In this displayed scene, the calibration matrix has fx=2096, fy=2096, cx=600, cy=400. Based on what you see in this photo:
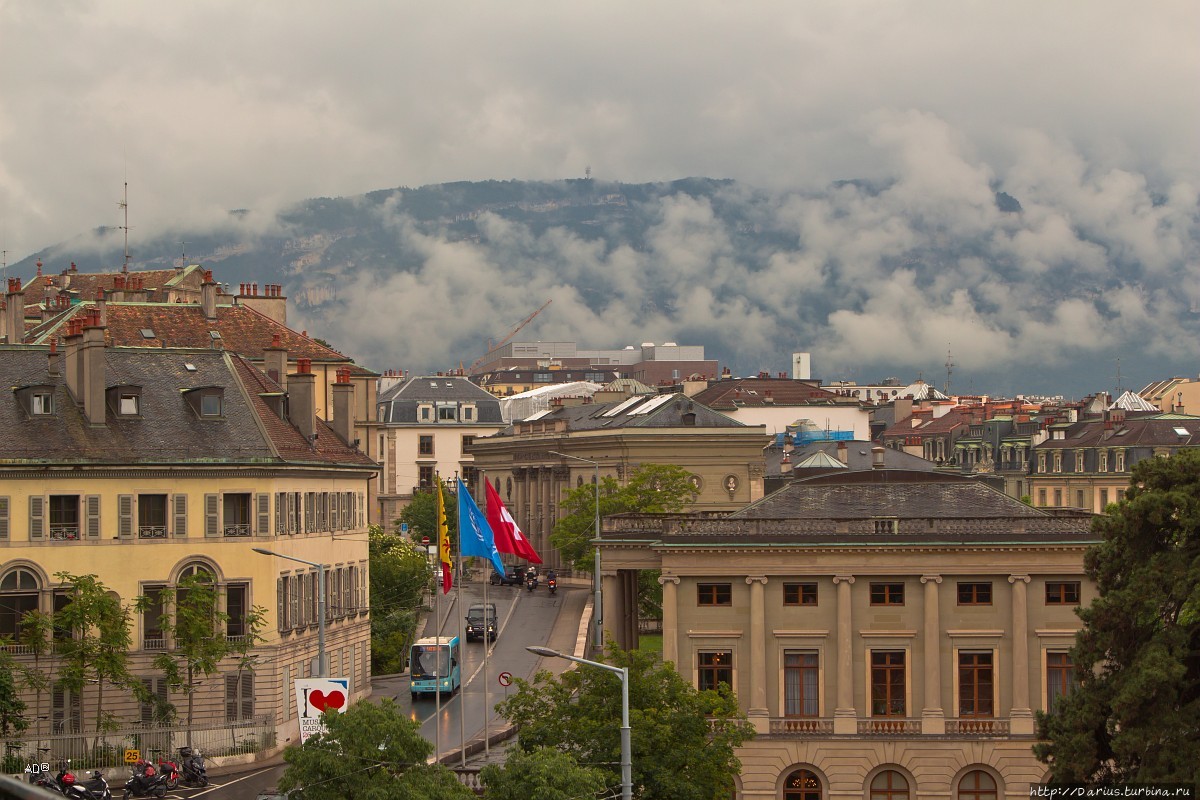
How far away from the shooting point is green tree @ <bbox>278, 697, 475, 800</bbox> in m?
57.7

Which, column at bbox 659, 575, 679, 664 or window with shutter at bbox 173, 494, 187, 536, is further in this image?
window with shutter at bbox 173, 494, 187, 536

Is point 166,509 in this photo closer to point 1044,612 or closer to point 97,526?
point 97,526

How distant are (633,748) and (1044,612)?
25.4 metres

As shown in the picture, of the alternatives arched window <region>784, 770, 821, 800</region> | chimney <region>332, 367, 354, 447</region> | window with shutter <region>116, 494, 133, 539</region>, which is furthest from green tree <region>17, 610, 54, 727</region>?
arched window <region>784, 770, 821, 800</region>

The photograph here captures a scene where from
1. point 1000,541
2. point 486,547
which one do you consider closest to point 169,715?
point 486,547

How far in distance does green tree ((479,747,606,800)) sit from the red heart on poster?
311 inches

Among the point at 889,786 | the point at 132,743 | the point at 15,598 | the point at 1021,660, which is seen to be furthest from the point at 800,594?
the point at 15,598

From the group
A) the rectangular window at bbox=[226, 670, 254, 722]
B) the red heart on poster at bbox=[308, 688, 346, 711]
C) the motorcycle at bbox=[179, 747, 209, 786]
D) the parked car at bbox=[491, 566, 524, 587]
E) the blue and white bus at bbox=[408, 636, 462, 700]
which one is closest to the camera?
the red heart on poster at bbox=[308, 688, 346, 711]

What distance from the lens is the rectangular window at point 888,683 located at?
3322 inches

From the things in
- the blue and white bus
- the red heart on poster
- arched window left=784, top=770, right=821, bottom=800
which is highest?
the red heart on poster

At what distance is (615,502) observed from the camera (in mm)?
145750

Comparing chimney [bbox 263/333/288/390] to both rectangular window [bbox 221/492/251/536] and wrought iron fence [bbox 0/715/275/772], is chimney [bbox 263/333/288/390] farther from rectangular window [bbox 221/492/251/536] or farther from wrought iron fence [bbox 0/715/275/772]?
wrought iron fence [bbox 0/715/275/772]

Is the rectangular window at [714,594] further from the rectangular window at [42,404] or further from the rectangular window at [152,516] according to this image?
the rectangular window at [42,404]

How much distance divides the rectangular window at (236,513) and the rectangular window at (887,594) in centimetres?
2595
